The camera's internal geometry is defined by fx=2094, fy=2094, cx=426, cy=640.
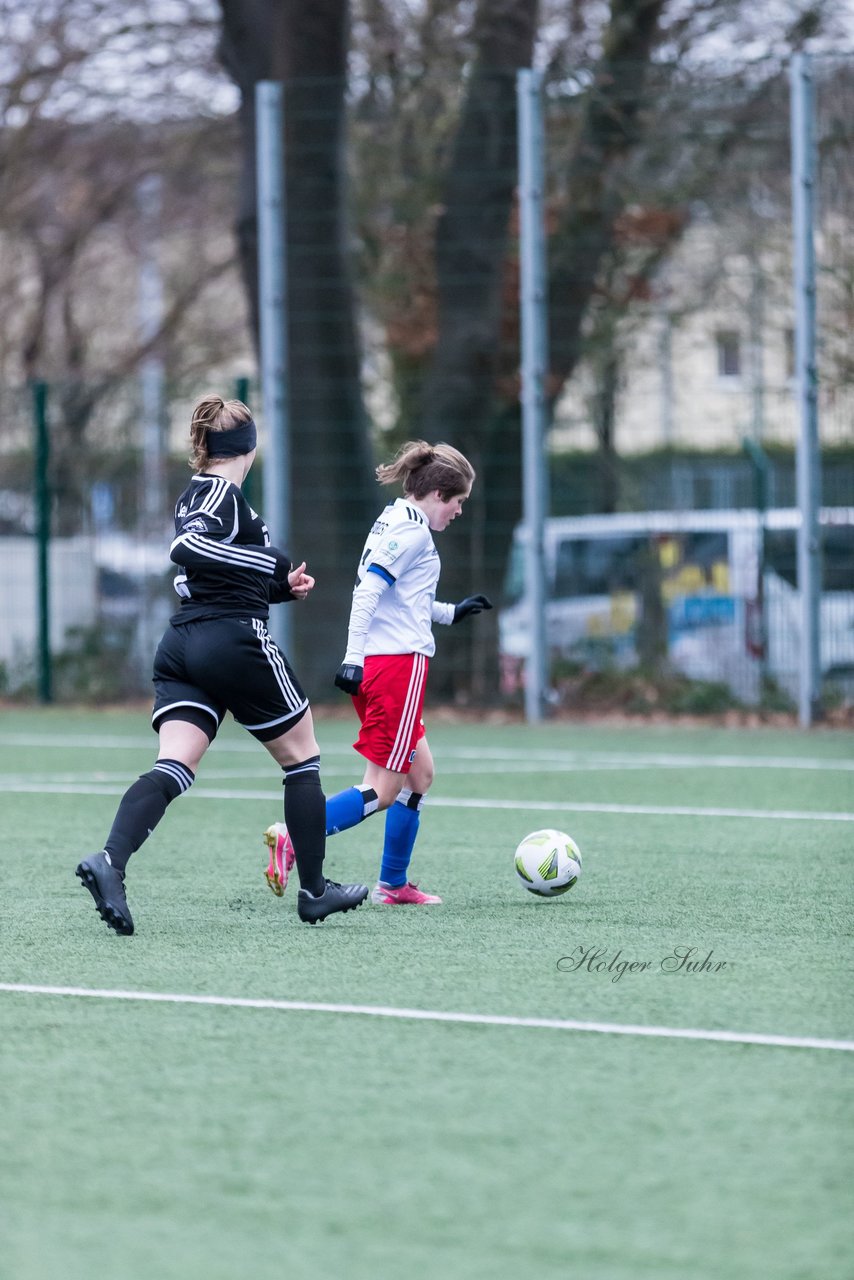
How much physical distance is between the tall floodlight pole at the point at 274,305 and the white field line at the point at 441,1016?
33.2ft

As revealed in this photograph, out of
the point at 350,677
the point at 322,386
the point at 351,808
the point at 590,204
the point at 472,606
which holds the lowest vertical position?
the point at 351,808

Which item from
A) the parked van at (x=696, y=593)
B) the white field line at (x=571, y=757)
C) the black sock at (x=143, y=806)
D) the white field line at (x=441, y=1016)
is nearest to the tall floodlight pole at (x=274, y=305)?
the parked van at (x=696, y=593)

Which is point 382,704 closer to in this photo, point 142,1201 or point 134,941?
point 134,941

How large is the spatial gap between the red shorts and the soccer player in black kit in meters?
0.43

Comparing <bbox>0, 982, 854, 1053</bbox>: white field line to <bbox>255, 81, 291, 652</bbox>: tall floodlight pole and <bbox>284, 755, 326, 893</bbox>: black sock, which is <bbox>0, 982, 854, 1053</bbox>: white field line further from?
<bbox>255, 81, 291, 652</bbox>: tall floodlight pole

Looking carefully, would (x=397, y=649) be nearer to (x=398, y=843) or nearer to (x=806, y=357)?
(x=398, y=843)

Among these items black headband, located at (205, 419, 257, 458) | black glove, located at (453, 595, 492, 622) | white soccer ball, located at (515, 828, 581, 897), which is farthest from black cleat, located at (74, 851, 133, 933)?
Answer: black glove, located at (453, 595, 492, 622)

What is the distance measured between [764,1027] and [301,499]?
11.2 m

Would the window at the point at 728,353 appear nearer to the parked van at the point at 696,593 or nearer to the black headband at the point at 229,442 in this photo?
the parked van at the point at 696,593

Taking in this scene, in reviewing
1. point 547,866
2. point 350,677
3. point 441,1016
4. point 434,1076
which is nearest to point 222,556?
point 350,677

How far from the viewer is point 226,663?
6496mm

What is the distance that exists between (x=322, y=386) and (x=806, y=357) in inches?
147

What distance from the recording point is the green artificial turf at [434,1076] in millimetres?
3486

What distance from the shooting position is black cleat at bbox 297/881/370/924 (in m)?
6.66
